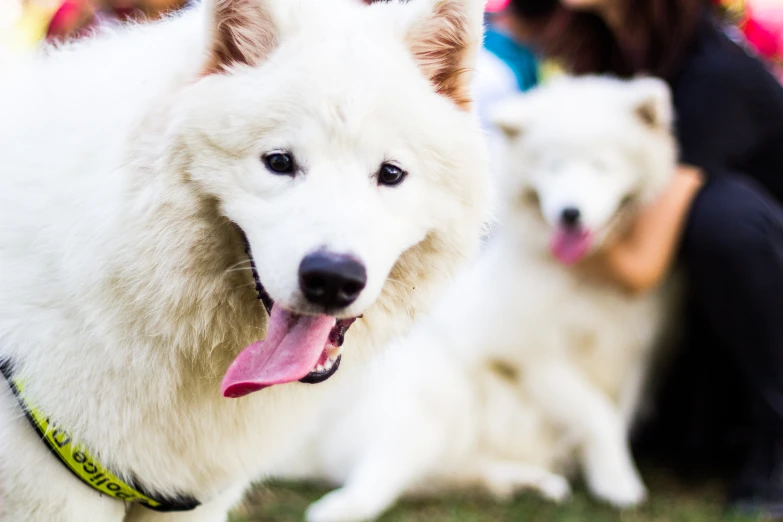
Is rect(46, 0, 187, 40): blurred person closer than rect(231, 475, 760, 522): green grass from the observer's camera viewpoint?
No

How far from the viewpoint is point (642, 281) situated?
10.6ft

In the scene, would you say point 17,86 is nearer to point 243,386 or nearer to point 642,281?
point 243,386

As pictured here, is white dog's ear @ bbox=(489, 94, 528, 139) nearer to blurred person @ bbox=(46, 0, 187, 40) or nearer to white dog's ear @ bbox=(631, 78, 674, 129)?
white dog's ear @ bbox=(631, 78, 674, 129)

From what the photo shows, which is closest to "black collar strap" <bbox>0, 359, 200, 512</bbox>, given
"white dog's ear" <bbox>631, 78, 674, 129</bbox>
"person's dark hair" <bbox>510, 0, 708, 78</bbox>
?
"white dog's ear" <bbox>631, 78, 674, 129</bbox>

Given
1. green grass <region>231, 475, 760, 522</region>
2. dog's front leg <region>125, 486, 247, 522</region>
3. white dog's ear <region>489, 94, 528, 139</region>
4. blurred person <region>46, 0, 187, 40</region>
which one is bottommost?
green grass <region>231, 475, 760, 522</region>

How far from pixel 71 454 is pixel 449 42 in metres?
1.20

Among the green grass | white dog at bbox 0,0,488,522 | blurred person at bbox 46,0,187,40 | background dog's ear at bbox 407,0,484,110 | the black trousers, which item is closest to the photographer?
white dog at bbox 0,0,488,522

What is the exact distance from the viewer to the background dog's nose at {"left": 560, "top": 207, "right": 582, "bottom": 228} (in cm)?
309

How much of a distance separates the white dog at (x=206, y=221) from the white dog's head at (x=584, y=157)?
5.24 ft

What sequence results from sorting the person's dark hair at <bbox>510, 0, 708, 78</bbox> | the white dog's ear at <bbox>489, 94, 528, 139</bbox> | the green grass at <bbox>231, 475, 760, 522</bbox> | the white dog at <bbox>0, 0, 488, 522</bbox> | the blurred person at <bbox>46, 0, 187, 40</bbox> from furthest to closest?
1. the white dog's ear at <bbox>489, 94, 528, 139</bbox>
2. the person's dark hair at <bbox>510, 0, 708, 78</bbox>
3. the blurred person at <bbox>46, 0, 187, 40</bbox>
4. the green grass at <bbox>231, 475, 760, 522</bbox>
5. the white dog at <bbox>0, 0, 488, 522</bbox>

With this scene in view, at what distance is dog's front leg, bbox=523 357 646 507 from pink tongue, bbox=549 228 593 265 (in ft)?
1.68

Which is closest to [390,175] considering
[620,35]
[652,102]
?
[652,102]

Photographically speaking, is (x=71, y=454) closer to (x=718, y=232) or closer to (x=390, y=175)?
(x=390, y=175)

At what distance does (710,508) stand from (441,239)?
2131mm
